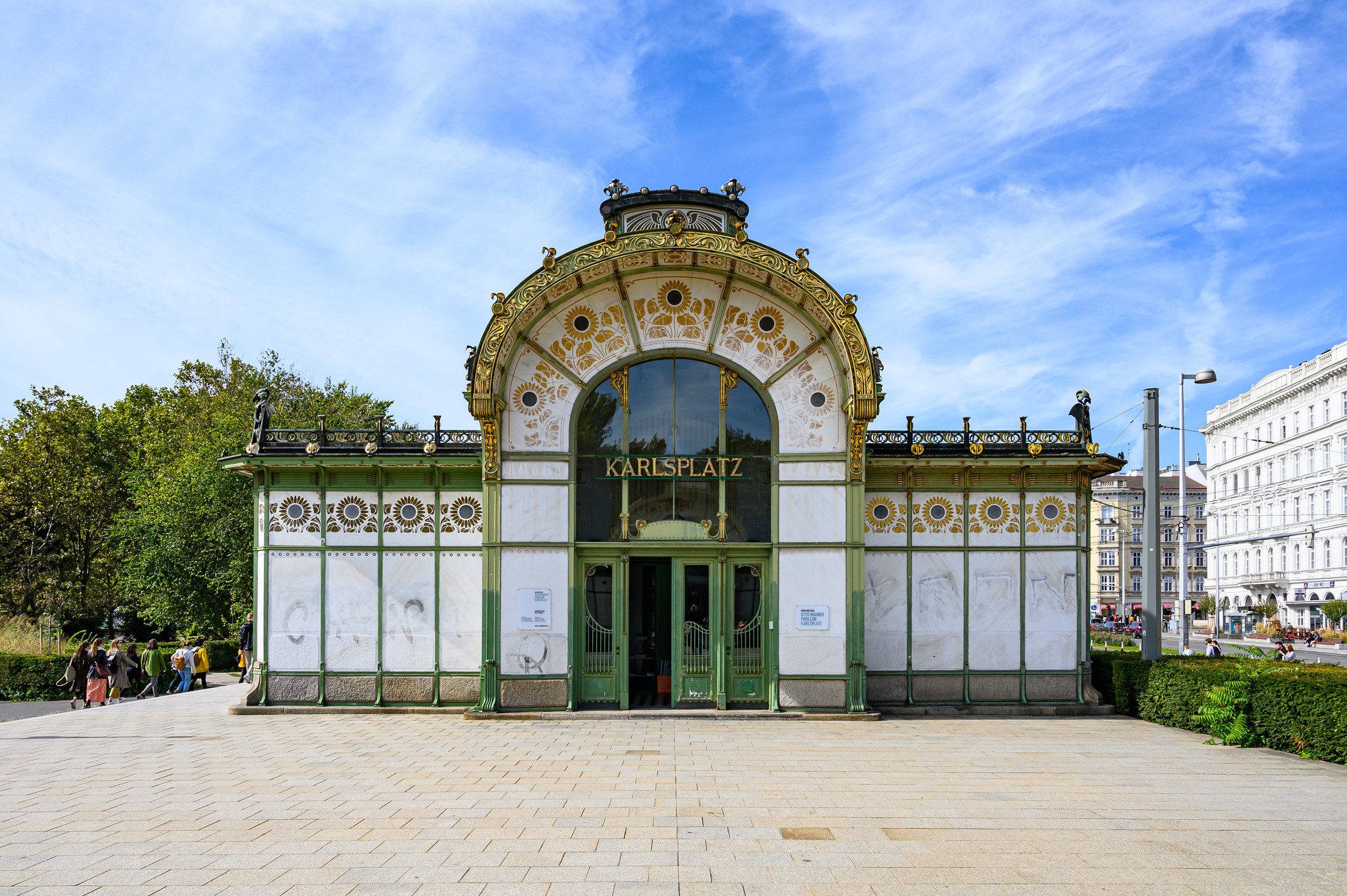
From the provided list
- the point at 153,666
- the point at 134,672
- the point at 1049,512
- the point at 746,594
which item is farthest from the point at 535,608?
the point at 134,672

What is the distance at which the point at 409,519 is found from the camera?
661 inches

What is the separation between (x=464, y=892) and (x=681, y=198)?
13057mm

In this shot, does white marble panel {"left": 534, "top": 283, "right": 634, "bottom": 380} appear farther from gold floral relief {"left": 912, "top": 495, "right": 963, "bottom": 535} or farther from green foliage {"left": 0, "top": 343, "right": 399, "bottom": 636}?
green foliage {"left": 0, "top": 343, "right": 399, "bottom": 636}

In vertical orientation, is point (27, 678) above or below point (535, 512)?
below

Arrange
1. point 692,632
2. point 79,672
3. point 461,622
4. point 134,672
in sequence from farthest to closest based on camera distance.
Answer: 1. point 134,672
2. point 79,672
3. point 461,622
4. point 692,632

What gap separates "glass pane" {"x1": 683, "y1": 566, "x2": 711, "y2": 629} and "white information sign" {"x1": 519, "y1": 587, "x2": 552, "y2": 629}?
2397 millimetres

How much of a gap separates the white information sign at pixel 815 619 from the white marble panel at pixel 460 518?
600 centimetres

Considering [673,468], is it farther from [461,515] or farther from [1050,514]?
[1050,514]

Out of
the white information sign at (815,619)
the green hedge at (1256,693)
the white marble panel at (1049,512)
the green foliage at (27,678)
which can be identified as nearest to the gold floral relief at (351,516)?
the white information sign at (815,619)

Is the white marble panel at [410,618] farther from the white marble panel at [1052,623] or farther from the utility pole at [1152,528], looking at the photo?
the utility pole at [1152,528]

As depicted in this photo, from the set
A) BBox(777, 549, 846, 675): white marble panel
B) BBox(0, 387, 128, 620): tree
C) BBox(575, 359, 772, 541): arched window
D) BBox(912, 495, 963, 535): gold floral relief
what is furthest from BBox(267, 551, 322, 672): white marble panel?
BBox(0, 387, 128, 620): tree

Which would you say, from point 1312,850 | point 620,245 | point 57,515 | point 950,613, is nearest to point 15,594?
point 57,515

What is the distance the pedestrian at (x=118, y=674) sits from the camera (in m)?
19.8

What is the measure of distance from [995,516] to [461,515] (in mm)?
9846
